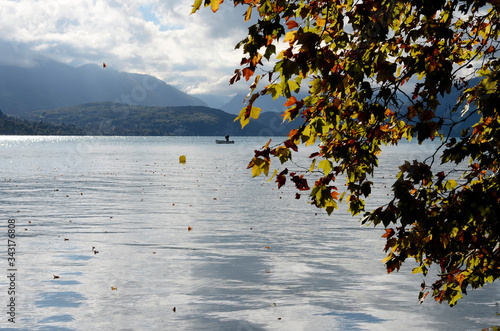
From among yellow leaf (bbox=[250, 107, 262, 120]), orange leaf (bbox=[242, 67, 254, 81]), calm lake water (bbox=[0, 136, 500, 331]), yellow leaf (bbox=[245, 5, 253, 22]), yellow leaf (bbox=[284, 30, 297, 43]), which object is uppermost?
yellow leaf (bbox=[245, 5, 253, 22])

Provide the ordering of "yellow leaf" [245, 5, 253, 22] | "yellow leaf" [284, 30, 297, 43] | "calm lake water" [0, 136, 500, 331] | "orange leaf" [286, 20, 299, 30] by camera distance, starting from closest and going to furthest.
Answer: "yellow leaf" [284, 30, 297, 43] < "orange leaf" [286, 20, 299, 30] < "yellow leaf" [245, 5, 253, 22] < "calm lake water" [0, 136, 500, 331]

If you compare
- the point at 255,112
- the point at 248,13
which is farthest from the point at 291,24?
the point at 255,112

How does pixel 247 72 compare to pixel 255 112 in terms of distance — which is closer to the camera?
pixel 255 112

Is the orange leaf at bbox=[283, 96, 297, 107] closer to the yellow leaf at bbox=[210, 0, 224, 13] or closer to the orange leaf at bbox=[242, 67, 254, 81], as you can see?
the orange leaf at bbox=[242, 67, 254, 81]

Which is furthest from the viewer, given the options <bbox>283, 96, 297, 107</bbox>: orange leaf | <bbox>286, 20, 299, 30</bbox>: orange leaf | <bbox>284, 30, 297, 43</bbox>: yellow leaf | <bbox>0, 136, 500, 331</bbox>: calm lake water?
<bbox>0, 136, 500, 331</bbox>: calm lake water

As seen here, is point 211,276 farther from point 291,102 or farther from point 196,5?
point 196,5

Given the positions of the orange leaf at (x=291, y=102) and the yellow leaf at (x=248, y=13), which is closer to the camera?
the yellow leaf at (x=248, y=13)

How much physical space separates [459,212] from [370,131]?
157 centimetres

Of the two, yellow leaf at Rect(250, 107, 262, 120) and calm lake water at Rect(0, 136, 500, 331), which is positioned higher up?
yellow leaf at Rect(250, 107, 262, 120)

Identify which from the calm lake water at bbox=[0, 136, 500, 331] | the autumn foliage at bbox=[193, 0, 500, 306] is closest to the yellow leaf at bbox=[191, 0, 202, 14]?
the autumn foliage at bbox=[193, 0, 500, 306]

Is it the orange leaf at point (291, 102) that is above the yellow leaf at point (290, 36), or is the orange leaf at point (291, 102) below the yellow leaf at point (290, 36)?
below

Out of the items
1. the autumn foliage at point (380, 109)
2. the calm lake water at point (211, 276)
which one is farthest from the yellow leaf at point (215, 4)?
the calm lake water at point (211, 276)

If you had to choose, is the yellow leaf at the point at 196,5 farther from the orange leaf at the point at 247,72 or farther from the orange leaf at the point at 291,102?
the orange leaf at the point at 291,102

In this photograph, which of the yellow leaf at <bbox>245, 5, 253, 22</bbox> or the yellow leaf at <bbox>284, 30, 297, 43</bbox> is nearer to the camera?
the yellow leaf at <bbox>284, 30, 297, 43</bbox>
